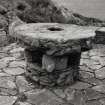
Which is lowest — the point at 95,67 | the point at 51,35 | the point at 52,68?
the point at 95,67

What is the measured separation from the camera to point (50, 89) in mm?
3934

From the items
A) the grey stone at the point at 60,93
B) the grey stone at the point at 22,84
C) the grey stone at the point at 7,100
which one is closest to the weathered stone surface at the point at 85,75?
the grey stone at the point at 60,93

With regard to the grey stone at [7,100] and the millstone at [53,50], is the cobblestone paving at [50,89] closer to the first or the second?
the grey stone at [7,100]

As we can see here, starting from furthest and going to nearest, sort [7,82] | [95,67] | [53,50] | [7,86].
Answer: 1. [95,67]
2. [7,82]
3. [7,86]
4. [53,50]

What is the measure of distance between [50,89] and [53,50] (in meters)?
0.76

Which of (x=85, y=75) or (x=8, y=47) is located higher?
(x=8, y=47)

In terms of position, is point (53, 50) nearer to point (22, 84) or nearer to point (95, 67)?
point (22, 84)

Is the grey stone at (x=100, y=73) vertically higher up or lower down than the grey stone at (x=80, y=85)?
higher up

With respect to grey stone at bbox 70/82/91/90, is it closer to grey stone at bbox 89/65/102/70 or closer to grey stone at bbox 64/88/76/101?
grey stone at bbox 64/88/76/101

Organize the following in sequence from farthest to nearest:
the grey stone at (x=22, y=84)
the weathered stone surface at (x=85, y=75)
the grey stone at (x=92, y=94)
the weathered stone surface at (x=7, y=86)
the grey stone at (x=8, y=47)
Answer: the grey stone at (x=8, y=47) < the weathered stone surface at (x=85, y=75) < the grey stone at (x=22, y=84) < the weathered stone surface at (x=7, y=86) < the grey stone at (x=92, y=94)

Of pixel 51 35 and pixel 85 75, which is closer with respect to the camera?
pixel 51 35

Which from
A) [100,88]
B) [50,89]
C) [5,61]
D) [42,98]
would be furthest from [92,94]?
[5,61]

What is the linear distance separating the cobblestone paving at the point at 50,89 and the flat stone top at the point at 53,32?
878 mm

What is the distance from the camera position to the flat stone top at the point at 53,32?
3.55m
